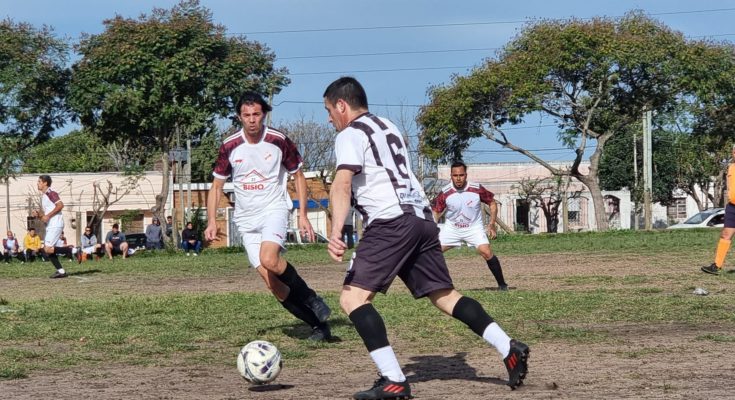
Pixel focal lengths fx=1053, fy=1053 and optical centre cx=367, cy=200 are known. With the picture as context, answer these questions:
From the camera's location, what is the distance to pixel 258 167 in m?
9.16

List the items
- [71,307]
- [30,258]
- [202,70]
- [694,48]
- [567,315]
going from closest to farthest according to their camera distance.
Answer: [567,315] → [71,307] → [30,258] → [202,70] → [694,48]

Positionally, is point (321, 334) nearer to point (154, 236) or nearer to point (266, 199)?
point (266, 199)

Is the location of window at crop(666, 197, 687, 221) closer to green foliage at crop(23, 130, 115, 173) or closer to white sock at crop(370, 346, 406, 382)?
green foliage at crop(23, 130, 115, 173)

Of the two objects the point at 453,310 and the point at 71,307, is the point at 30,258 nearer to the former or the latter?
the point at 71,307

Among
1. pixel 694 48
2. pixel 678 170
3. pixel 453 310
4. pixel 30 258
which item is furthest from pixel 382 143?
pixel 678 170

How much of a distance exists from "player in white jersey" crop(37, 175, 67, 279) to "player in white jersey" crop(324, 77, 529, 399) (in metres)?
13.3

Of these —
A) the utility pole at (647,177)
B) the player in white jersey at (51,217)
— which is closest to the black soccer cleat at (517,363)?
the player in white jersey at (51,217)

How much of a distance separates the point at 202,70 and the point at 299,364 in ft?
90.2

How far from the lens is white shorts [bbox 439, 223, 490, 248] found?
1451cm

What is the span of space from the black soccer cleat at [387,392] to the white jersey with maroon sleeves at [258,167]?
337 cm

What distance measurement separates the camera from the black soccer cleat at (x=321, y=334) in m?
8.92

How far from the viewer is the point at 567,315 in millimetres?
10344

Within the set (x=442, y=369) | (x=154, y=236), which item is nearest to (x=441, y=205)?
(x=442, y=369)

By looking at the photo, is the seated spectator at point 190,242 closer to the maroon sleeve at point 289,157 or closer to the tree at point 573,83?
the tree at point 573,83
